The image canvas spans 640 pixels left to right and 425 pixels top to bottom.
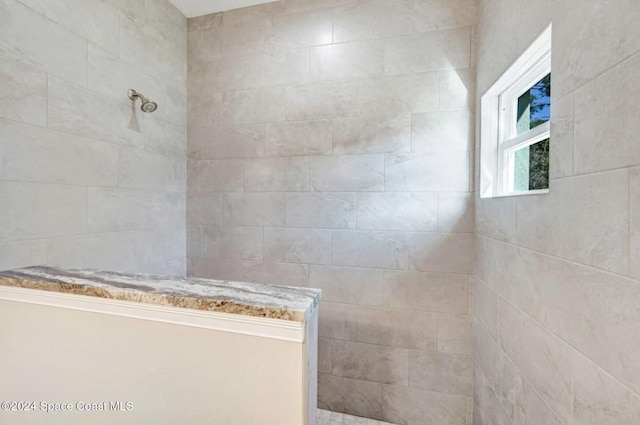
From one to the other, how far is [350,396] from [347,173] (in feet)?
5.08

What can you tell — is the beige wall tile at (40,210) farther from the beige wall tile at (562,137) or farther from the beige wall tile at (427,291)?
the beige wall tile at (562,137)

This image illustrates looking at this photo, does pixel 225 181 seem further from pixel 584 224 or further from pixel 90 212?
pixel 584 224

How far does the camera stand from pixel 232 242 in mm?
2076

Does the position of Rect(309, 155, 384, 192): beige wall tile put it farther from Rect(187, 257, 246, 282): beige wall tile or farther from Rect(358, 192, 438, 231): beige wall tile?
Rect(187, 257, 246, 282): beige wall tile

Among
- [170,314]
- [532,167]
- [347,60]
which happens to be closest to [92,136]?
[170,314]

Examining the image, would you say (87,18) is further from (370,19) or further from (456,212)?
(456,212)

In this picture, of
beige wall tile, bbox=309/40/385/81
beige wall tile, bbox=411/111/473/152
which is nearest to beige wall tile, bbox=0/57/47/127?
beige wall tile, bbox=309/40/385/81

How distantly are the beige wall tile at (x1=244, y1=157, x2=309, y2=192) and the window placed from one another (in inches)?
44.6

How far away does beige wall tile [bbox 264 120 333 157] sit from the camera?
188 cm

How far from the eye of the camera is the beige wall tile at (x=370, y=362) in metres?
1.80

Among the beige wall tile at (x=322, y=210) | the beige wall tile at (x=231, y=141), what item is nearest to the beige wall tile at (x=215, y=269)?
the beige wall tile at (x=322, y=210)

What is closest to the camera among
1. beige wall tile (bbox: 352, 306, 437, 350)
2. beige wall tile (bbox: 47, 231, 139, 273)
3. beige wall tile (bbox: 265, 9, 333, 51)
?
beige wall tile (bbox: 47, 231, 139, 273)

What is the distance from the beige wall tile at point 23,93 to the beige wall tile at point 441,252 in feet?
6.74

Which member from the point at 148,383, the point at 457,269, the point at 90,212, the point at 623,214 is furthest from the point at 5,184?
the point at 457,269
